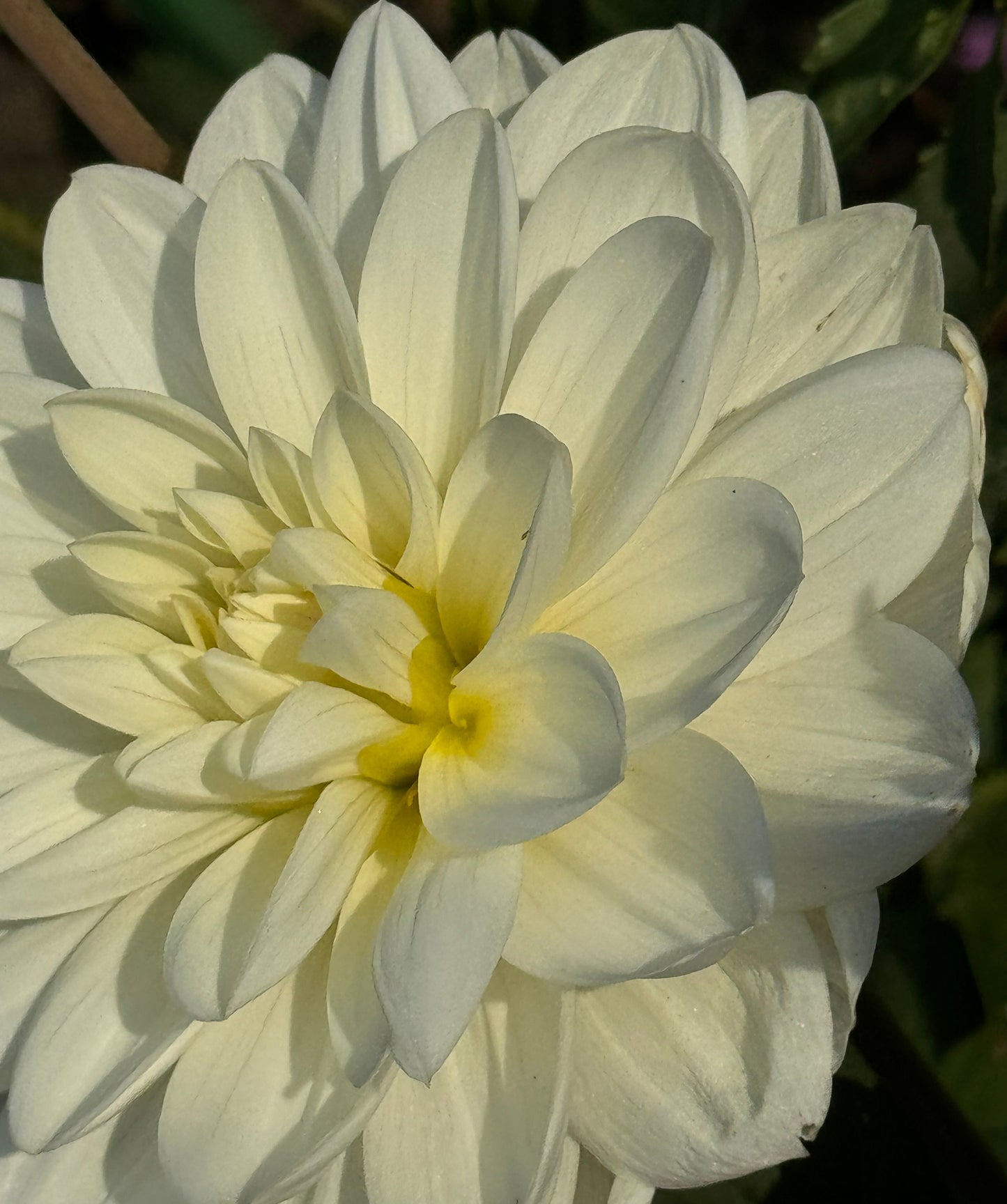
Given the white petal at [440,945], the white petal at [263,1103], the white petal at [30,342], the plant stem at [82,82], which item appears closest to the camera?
the white petal at [440,945]

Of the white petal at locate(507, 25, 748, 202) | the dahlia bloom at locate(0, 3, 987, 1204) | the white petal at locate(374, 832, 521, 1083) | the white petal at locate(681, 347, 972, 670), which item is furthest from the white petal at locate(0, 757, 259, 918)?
the white petal at locate(507, 25, 748, 202)

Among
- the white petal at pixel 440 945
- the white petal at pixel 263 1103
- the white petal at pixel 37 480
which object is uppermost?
the white petal at pixel 37 480

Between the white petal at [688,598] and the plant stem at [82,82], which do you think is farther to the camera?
the plant stem at [82,82]

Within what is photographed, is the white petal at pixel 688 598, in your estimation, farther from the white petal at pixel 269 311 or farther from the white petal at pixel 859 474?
the white petal at pixel 269 311

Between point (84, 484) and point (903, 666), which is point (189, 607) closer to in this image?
point (84, 484)

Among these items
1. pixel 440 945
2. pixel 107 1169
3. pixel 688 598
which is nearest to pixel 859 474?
pixel 688 598

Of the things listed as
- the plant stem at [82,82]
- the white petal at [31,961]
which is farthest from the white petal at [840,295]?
the plant stem at [82,82]
